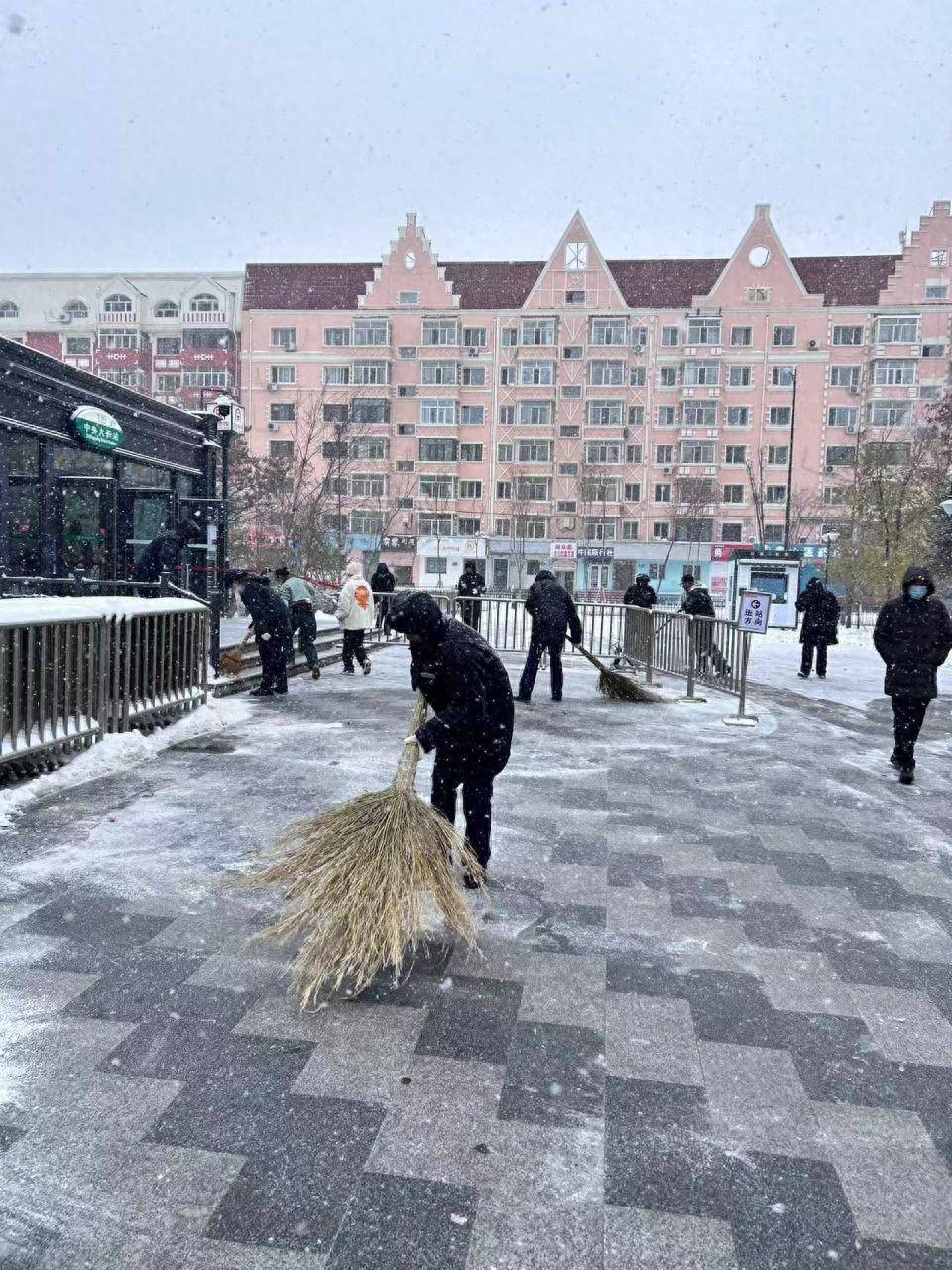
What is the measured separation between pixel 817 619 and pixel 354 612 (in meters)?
7.03

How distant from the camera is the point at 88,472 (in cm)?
1116

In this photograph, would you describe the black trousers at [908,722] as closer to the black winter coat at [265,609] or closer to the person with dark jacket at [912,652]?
the person with dark jacket at [912,652]

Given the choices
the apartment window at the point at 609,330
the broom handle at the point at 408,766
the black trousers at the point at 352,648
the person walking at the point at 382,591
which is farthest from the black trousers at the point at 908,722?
the apartment window at the point at 609,330

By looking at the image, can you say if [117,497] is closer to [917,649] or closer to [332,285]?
[917,649]

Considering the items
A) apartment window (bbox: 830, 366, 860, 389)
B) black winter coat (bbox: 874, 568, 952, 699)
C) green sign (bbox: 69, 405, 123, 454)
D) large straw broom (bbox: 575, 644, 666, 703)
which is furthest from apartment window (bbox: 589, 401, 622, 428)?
black winter coat (bbox: 874, 568, 952, 699)

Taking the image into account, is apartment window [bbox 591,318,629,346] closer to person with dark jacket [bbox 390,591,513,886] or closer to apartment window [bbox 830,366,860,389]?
apartment window [bbox 830,366,860,389]

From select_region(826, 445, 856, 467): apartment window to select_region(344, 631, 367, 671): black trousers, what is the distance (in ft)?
138

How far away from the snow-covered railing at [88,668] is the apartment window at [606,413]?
43.9 m

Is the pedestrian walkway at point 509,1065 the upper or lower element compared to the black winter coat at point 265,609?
lower

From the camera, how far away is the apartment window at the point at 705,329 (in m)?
48.5

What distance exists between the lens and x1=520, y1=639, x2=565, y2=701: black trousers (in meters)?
10.2

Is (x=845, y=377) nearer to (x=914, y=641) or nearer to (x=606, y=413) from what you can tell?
(x=606, y=413)

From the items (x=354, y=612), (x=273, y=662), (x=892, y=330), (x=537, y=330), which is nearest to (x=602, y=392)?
(x=537, y=330)

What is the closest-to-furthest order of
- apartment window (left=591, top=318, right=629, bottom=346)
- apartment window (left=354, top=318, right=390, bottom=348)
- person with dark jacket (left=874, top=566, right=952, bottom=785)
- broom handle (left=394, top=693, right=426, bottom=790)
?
1. broom handle (left=394, top=693, right=426, bottom=790)
2. person with dark jacket (left=874, top=566, right=952, bottom=785)
3. apartment window (left=591, top=318, right=629, bottom=346)
4. apartment window (left=354, top=318, right=390, bottom=348)
